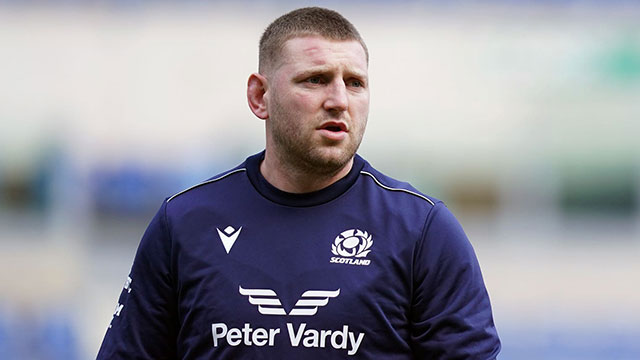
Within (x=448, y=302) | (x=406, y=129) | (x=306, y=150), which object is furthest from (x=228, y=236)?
(x=406, y=129)

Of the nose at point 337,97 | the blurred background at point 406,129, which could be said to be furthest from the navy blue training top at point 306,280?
the blurred background at point 406,129

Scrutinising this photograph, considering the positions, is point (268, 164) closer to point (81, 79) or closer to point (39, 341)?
point (39, 341)

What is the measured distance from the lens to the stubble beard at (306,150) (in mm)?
3521

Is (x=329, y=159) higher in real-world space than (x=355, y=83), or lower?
lower

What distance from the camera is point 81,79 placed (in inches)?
640

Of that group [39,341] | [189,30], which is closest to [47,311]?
[39,341]

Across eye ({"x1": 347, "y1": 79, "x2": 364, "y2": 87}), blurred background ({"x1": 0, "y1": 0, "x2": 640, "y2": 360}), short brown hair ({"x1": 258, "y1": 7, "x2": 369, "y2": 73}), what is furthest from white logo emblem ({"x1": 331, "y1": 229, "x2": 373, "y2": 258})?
blurred background ({"x1": 0, "y1": 0, "x2": 640, "y2": 360})

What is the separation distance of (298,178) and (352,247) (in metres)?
0.30

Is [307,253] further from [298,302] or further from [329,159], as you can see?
[329,159]


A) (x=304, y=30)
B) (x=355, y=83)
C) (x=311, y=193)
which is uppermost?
(x=304, y=30)

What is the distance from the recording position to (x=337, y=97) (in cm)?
348

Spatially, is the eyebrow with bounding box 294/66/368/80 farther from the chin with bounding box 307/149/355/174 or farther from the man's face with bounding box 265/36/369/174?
the chin with bounding box 307/149/355/174

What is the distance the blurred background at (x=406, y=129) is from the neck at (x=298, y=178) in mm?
11351

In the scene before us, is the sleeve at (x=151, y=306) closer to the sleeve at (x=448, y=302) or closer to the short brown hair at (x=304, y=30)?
the short brown hair at (x=304, y=30)
